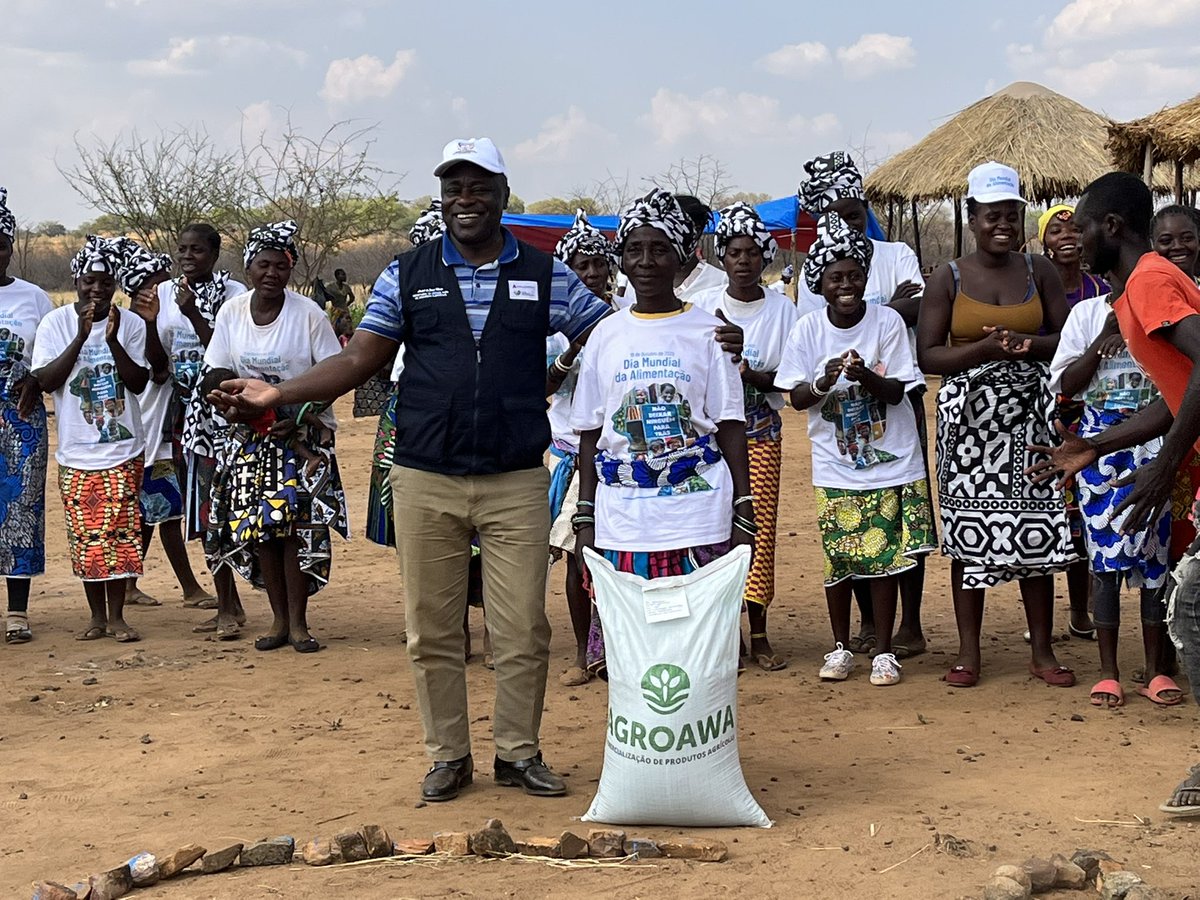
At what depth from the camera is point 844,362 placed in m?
5.96

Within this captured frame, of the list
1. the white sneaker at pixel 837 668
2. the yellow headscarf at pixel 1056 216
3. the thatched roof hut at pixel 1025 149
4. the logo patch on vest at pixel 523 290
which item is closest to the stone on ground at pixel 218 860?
the logo patch on vest at pixel 523 290

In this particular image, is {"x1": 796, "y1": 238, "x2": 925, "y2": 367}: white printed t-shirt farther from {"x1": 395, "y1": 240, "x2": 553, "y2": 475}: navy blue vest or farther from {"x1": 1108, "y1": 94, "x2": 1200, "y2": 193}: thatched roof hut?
{"x1": 1108, "y1": 94, "x2": 1200, "y2": 193}: thatched roof hut

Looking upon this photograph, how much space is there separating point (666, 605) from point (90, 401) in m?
4.35

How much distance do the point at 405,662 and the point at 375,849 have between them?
9.43 ft

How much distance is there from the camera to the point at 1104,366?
577 centimetres

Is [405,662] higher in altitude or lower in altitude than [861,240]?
lower

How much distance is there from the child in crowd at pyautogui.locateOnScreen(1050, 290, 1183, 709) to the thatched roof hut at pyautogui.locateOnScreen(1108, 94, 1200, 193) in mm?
9358

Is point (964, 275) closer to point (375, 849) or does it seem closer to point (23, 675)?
point (375, 849)

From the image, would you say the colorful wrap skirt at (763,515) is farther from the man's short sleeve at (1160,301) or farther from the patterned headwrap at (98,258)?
the patterned headwrap at (98,258)

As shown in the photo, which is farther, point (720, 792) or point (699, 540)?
point (699, 540)

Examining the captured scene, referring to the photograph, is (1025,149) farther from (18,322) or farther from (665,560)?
(665,560)

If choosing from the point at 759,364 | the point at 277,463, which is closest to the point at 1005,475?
the point at 759,364

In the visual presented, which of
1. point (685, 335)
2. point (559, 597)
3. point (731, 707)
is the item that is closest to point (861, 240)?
point (685, 335)

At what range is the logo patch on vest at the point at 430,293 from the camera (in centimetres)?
479
